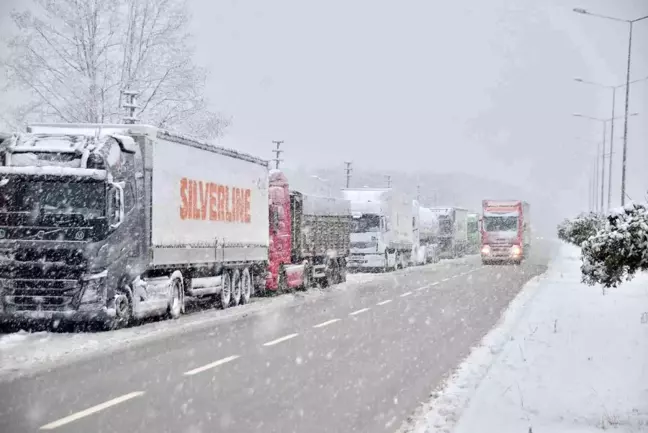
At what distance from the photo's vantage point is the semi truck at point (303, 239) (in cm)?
2856

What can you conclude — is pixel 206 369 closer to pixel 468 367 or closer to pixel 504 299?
pixel 468 367

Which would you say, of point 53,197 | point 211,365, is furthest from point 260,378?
point 53,197

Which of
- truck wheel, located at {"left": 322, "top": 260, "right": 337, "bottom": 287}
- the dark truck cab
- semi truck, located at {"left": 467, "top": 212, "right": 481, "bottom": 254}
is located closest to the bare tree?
truck wheel, located at {"left": 322, "top": 260, "right": 337, "bottom": 287}

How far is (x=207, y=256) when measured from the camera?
21.8 meters

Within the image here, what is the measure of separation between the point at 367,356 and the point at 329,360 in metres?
0.77

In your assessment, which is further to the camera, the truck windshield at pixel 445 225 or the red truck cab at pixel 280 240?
Result: the truck windshield at pixel 445 225

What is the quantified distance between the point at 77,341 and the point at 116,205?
2.69m

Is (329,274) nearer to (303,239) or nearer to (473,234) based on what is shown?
(303,239)

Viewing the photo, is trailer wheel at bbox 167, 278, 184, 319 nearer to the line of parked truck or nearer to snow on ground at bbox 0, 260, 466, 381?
the line of parked truck

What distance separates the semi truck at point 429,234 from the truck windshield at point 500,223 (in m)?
3.92

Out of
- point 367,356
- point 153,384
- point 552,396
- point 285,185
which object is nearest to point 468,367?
point 367,356

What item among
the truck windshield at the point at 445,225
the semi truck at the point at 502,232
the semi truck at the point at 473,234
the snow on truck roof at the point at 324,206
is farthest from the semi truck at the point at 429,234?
the snow on truck roof at the point at 324,206

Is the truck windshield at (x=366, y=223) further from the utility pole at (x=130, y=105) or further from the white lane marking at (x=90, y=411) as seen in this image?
the white lane marking at (x=90, y=411)

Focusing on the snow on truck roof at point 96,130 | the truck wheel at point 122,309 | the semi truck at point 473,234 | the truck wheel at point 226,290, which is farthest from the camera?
the semi truck at point 473,234
